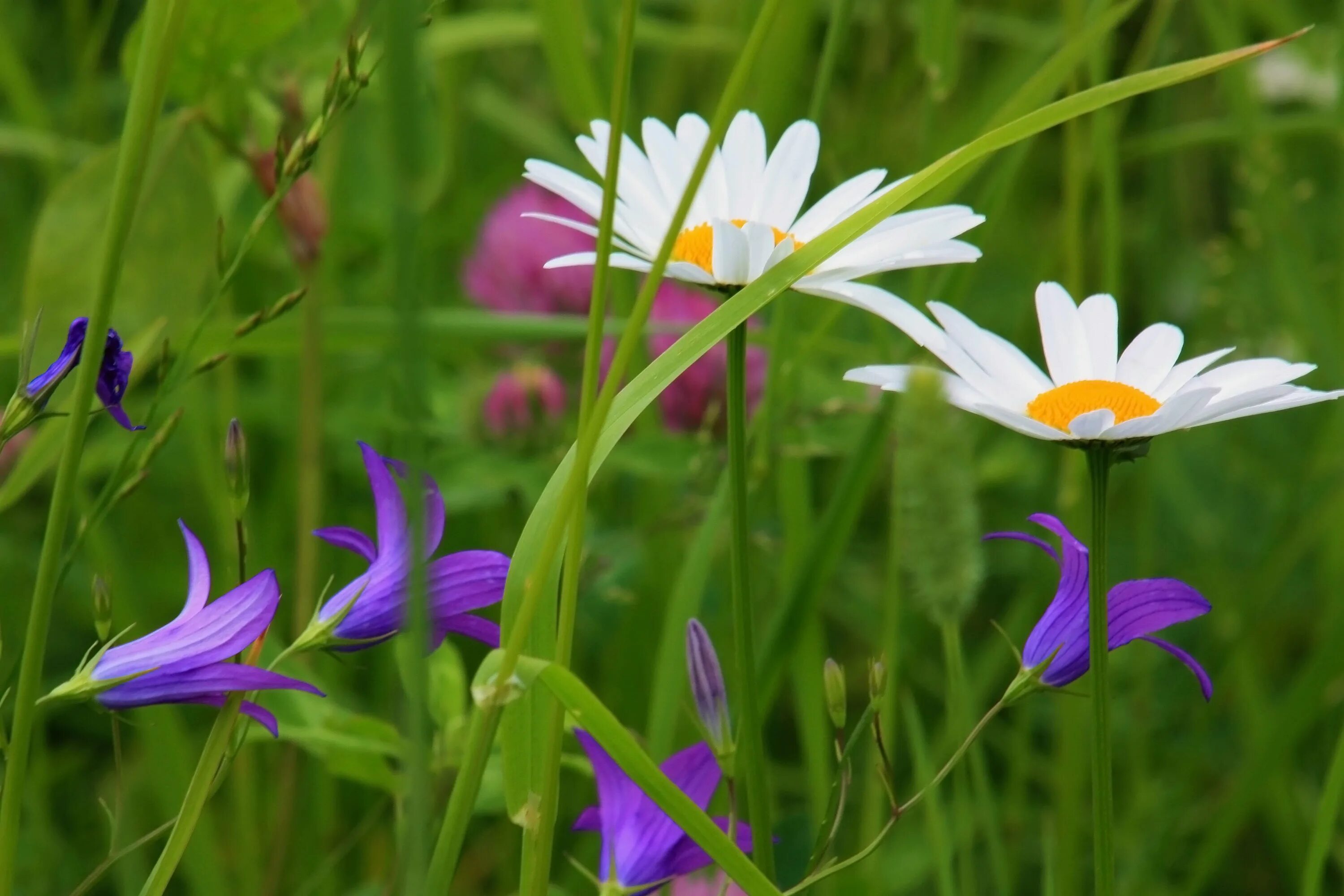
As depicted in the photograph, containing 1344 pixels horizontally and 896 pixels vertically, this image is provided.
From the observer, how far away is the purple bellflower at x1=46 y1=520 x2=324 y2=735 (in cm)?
44

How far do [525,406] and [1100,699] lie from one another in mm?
828

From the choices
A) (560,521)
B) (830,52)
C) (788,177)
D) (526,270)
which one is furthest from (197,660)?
(526,270)

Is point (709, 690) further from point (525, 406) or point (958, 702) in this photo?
point (525, 406)

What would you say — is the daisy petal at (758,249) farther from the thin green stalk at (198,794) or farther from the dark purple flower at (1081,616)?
the thin green stalk at (198,794)

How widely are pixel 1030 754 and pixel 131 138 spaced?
110 centimetres

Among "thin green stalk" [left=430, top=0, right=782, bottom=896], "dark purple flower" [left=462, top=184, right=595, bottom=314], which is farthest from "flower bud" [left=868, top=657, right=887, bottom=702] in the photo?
"dark purple flower" [left=462, top=184, right=595, bottom=314]

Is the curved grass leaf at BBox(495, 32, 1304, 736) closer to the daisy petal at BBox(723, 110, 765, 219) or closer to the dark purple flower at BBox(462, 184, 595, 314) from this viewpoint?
the daisy petal at BBox(723, 110, 765, 219)

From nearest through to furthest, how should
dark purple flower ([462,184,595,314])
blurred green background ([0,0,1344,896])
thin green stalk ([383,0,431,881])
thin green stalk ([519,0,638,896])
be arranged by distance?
thin green stalk ([383,0,431,881])
thin green stalk ([519,0,638,896])
blurred green background ([0,0,1344,896])
dark purple flower ([462,184,595,314])

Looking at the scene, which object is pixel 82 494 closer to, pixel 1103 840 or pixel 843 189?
pixel 843 189

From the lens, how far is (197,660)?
445mm

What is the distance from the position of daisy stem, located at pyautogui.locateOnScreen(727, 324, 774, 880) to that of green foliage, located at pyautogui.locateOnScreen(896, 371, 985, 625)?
0.11 m

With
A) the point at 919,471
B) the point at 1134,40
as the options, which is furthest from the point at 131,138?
the point at 1134,40

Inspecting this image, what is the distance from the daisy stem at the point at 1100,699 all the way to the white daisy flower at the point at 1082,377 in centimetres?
3

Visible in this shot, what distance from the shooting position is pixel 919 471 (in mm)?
350
